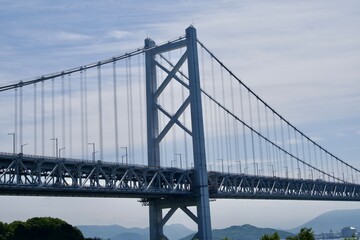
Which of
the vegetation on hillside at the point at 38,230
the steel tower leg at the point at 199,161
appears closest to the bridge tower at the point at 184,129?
the steel tower leg at the point at 199,161

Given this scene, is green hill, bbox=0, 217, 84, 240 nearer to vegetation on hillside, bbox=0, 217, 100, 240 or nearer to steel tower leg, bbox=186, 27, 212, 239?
vegetation on hillside, bbox=0, 217, 100, 240

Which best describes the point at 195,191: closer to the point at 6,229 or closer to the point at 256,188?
the point at 256,188

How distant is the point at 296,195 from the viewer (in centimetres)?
9112

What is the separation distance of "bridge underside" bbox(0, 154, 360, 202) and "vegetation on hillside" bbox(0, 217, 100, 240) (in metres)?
17.1

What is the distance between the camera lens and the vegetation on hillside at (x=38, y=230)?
257 feet

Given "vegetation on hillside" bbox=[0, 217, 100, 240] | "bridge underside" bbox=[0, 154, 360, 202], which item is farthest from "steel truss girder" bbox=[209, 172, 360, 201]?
"vegetation on hillside" bbox=[0, 217, 100, 240]

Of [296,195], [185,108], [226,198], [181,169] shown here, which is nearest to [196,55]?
[185,108]

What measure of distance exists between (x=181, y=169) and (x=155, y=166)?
9.15 ft

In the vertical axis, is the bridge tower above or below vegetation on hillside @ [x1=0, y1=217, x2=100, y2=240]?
above

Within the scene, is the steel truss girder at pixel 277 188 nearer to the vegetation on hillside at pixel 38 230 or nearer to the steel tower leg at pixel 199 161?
the steel tower leg at pixel 199 161

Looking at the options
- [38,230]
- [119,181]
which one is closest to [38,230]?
[38,230]

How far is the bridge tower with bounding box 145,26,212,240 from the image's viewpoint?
219ft

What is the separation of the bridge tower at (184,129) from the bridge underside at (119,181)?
88 cm

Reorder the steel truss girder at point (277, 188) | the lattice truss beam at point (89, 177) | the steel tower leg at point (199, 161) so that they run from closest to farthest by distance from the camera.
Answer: the lattice truss beam at point (89, 177) < the steel tower leg at point (199, 161) < the steel truss girder at point (277, 188)
